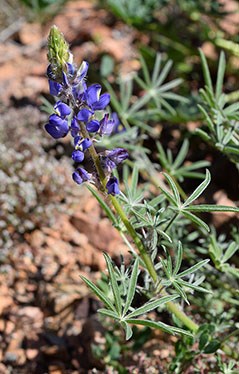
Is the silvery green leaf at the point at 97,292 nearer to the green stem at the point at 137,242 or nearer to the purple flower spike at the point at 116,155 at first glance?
the green stem at the point at 137,242

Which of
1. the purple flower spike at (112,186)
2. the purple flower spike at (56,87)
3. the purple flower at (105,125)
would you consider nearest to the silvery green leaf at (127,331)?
the purple flower spike at (112,186)

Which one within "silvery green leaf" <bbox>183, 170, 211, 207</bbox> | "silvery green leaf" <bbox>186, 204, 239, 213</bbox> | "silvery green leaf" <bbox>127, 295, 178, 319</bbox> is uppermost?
"silvery green leaf" <bbox>183, 170, 211, 207</bbox>

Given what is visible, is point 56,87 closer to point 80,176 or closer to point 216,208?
point 80,176

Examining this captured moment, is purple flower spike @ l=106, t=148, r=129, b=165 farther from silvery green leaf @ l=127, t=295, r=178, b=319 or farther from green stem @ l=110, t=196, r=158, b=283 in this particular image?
silvery green leaf @ l=127, t=295, r=178, b=319

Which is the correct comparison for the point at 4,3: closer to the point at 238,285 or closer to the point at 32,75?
the point at 32,75

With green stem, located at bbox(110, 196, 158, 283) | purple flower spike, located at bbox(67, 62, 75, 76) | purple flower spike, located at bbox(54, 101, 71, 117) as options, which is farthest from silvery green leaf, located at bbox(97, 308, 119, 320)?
purple flower spike, located at bbox(67, 62, 75, 76)

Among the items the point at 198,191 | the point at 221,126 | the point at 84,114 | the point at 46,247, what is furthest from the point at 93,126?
the point at 46,247
